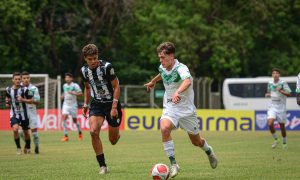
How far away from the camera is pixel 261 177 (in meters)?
13.1

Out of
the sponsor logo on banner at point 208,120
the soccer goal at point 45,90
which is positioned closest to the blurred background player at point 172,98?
the soccer goal at point 45,90

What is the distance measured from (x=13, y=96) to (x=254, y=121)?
20952 mm

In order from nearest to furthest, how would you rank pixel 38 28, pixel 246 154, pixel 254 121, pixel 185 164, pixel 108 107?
pixel 108 107 < pixel 185 164 < pixel 246 154 < pixel 254 121 < pixel 38 28

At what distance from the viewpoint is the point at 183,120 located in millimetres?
13531

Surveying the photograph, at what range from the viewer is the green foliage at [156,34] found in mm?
53094

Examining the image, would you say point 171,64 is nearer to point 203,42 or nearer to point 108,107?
point 108,107

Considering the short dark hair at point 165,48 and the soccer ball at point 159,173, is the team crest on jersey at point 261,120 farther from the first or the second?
the soccer ball at point 159,173

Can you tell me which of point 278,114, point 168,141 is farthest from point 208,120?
point 168,141

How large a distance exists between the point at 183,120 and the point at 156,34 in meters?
41.6

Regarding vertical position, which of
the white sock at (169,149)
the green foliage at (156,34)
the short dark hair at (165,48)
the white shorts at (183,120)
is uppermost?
the green foliage at (156,34)

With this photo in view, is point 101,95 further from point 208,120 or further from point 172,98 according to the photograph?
point 208,120

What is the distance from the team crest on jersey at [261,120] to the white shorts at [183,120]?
25770 mm

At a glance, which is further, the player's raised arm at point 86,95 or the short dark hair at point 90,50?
the player's raised arm at point 86,95

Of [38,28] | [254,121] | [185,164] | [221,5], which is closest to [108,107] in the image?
[185,164]
